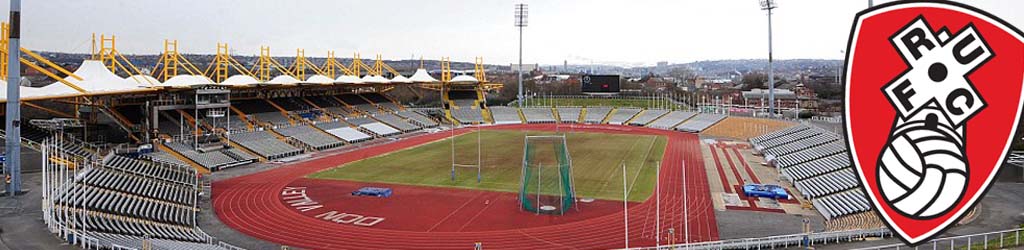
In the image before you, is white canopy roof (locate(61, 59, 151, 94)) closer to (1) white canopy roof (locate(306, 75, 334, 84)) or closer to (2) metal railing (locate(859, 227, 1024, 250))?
(1) white canopy roof (locate(306, 75, 334, 84))

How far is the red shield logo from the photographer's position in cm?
469

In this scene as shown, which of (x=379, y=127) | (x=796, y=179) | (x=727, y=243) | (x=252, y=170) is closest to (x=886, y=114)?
(x=727, y=243)

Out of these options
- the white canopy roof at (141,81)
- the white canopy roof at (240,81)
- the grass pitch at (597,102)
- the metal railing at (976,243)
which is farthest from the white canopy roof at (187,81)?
the grass pitch at (597,102)

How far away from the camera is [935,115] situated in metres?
4.72

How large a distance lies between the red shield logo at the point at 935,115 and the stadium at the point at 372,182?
13444 mm

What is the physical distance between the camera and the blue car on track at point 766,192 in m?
28.9

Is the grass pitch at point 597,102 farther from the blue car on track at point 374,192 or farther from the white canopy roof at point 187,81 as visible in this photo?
the blue car on track at point 374,192

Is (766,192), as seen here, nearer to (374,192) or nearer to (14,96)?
(374,192)

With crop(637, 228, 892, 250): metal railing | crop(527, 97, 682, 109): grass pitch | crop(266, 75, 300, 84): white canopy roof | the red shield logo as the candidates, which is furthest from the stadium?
crop(527, 97, 682, 109): grass pitch

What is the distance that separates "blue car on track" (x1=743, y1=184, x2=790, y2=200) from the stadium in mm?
157

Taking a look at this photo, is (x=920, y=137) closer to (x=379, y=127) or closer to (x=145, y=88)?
(x=145, y=88)

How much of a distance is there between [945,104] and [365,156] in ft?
138

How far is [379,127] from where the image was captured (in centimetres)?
6000

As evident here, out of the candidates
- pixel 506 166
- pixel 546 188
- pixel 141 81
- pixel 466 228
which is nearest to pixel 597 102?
pixel 506 166
